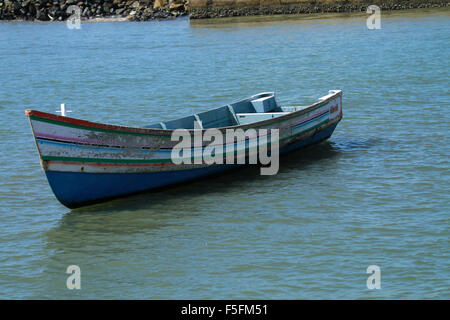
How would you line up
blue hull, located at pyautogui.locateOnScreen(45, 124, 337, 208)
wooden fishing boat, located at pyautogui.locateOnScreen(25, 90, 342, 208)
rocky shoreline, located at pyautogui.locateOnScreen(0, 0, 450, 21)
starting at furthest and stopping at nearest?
rocky shoreline, located at pyautogui.locateOnScreen(0, 0, 450, 21) → blue hull, located at pyautogui.locateOnScreen(45, 124, 337, 208) → wooden fishing boat, located at pyautogui.locateOnScreen(25, 90, 342, 208)

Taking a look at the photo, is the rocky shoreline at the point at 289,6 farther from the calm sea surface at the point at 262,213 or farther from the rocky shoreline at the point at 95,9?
the calm sea surface at the point at 262,213

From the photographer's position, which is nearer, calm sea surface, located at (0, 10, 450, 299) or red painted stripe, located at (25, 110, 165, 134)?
calm sea surface, located at (0, 10, 450, 299)

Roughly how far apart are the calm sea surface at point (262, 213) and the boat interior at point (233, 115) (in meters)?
1.35

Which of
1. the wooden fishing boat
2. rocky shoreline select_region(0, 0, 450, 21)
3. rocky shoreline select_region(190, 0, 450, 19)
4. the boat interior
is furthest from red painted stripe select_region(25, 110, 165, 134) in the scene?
rocky shoreline select_region(0, 0, 450, 21)

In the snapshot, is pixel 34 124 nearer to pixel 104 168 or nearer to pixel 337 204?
pixel 104 168

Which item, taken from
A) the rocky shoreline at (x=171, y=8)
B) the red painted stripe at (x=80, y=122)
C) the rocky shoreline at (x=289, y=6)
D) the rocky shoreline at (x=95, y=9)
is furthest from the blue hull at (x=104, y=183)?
the rocky shoreline at (x=95, y=9)

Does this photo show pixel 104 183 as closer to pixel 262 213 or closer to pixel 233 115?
pixel 262 213

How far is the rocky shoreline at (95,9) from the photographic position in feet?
201

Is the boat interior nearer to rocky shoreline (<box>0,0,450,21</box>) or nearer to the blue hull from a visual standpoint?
the blue hull

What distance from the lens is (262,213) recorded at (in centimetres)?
1386

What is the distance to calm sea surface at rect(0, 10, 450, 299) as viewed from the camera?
11078 mm

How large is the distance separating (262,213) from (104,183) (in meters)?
2.99

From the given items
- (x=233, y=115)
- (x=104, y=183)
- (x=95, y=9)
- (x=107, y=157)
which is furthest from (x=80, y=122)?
(x=95, y=9)

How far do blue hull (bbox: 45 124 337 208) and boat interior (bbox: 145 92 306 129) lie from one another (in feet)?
4.14
